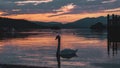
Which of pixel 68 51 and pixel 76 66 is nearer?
pixel 76 66

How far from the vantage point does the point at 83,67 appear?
2689 cm

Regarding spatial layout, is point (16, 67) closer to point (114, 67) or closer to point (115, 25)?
point (114, 67)

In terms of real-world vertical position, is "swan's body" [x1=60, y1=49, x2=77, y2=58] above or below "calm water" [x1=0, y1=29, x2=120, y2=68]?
above

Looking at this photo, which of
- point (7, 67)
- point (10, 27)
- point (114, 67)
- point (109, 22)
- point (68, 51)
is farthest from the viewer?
point (10, 27)

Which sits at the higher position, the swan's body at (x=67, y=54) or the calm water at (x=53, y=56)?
the swan's body at (x=67, y=54)

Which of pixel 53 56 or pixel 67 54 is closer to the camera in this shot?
pixel 67 54

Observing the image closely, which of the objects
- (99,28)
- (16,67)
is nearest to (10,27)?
(99,28)

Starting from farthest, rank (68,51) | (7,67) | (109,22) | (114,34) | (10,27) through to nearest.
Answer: (10,27) < (114,34) < (109,22) < (68,51) < (7,67)

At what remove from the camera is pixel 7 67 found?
2002 centimetres

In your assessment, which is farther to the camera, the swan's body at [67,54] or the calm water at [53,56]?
the swan's body at [67,54]

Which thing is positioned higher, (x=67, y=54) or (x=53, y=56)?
(x=67, y=54)

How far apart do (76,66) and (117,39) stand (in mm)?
30244

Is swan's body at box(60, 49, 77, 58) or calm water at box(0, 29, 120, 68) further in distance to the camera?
swan's body at box(60, 49, 77, 58)

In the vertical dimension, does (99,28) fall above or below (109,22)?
below
